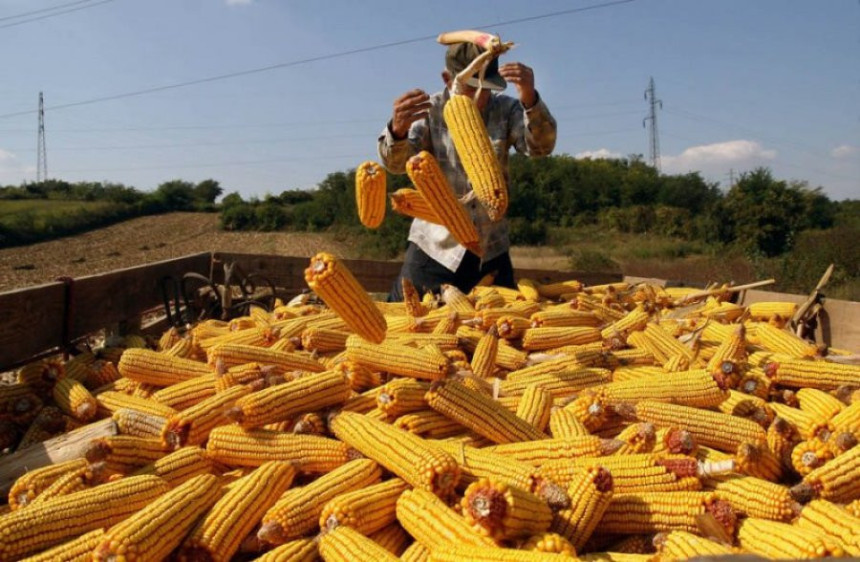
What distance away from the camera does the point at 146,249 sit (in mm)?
40344

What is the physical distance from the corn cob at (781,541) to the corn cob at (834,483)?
27 centimetres

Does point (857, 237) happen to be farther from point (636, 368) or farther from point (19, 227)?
point (19, 227)

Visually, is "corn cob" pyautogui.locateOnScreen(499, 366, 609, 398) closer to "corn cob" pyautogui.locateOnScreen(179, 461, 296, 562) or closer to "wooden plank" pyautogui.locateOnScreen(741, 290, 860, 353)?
"corn cob" pyautogui.locateOnScreen(179, 461, 296, 562)

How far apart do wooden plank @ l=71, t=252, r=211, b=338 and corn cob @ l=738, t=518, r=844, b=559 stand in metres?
4.15

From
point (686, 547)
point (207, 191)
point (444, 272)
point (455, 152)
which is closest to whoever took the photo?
point (686, 547)

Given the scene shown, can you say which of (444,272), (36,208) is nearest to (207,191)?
(36,208)

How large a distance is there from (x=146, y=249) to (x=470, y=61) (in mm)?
40781

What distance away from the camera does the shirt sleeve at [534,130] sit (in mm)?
5062

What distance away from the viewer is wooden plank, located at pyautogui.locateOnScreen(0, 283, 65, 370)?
3.45m

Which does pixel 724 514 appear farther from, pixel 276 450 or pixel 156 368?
pixel 156 368

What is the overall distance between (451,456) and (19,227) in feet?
168

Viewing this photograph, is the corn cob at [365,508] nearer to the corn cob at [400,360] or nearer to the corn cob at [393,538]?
the corn cob at [393,538]

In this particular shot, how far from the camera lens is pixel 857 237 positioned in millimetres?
25125

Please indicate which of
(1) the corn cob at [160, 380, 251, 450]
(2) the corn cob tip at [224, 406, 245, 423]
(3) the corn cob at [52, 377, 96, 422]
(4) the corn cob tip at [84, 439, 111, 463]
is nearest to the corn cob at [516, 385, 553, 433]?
(2) the corn cob tip at [224, 406, 245, 423]
